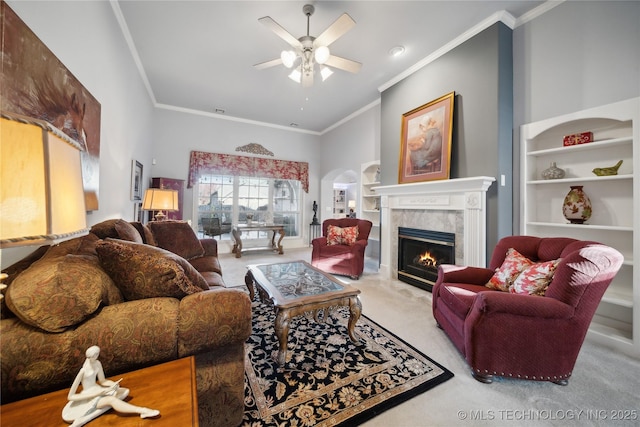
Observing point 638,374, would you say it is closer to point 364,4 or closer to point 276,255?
point 364,4

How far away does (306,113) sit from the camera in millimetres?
Result: 5281

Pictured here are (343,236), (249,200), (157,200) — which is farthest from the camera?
(249,200)

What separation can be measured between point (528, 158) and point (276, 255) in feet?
15.0

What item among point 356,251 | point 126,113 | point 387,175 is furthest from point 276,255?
point 126,113

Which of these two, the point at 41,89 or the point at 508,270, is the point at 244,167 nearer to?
the point at 41,89

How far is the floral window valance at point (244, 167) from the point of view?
5273 mm

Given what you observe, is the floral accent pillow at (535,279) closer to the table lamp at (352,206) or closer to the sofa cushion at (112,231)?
the sofa cushion at (112,231)

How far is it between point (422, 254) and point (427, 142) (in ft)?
5.08

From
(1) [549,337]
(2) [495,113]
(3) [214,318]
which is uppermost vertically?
(2) [495,113]

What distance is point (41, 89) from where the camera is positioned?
1340 mm

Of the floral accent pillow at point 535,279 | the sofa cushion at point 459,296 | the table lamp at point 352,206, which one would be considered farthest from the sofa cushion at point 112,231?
the table lamp at point 352,206

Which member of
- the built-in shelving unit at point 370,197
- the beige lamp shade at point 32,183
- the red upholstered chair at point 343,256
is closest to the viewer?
the beige lamp shade at point 32,183

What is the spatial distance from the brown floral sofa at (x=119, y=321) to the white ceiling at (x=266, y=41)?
8.88 feet

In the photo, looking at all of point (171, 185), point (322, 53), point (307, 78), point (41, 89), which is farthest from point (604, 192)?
point (171, 185)
